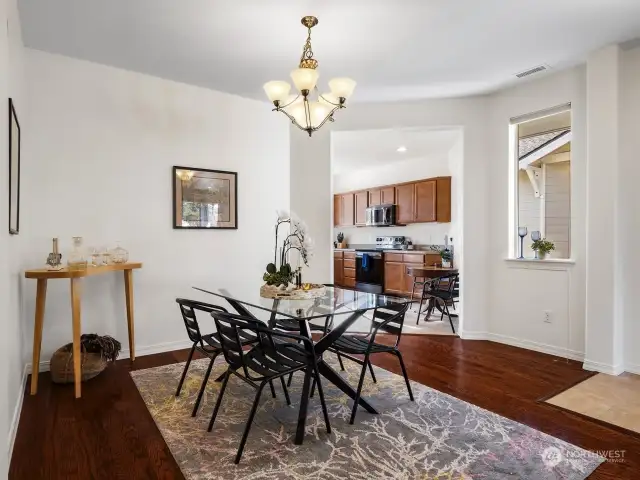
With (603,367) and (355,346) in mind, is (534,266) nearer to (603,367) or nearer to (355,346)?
(603,367)

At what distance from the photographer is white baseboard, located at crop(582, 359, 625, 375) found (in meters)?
3.16

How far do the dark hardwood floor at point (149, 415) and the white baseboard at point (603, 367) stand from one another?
0.29ft

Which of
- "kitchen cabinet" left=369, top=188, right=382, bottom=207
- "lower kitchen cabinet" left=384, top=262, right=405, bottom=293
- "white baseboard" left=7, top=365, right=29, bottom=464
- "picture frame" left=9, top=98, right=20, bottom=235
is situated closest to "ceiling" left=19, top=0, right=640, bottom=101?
"picture frame" left=9, top=98, right=20, bottom=235

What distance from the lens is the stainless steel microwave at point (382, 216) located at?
735cm

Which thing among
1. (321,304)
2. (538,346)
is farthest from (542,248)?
(321,304)

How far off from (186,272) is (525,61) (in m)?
3.58

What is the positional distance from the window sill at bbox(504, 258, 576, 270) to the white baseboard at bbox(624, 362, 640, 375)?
900 mm

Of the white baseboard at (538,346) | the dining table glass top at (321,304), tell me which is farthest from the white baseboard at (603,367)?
the dining table glass top at (321,304)

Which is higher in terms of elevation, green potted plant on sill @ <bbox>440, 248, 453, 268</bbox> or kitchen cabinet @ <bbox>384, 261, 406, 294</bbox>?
green potted plant on sill @ <bbox>440, 248, 453, 268</bbox>

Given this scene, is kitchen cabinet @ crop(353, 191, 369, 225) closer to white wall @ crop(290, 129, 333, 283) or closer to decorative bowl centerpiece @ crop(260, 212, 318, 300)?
white wall @ crop(290, 129, 333, 283)

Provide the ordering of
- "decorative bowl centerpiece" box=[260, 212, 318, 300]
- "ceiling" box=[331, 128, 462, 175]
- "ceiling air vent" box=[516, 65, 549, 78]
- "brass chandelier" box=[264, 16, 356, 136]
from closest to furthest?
"brass chandelier" box=[264, 16, 356, 136] → "decorative bowl centerpiece" box=[260, 212, 318, 300] → "ceiling air vent" box=[516, 65, 549, 78] → "ceiling" box=[331, 128, 462, 175]

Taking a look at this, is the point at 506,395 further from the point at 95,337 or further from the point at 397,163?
the point at 397,163

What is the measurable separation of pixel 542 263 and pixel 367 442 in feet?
8.69

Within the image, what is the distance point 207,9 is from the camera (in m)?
2.56
